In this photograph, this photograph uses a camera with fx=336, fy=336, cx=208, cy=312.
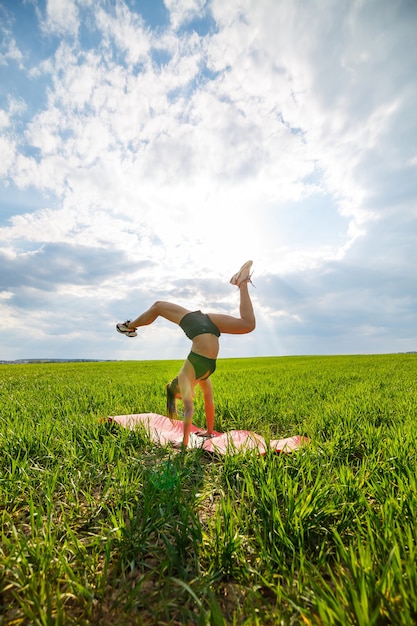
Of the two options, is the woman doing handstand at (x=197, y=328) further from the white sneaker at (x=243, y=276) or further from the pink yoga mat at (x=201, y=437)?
the pink yoga mat at (x=201, y=437)

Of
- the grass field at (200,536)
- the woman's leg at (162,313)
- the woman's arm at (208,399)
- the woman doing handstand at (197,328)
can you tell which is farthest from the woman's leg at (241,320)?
the grass field at (200,536)

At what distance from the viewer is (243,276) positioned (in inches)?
151

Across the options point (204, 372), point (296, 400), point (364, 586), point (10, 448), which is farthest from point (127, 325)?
point (296, 400)

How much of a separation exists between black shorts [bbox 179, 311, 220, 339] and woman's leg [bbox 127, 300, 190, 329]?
0.08 metres

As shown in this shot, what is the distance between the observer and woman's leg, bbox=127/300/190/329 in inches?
150

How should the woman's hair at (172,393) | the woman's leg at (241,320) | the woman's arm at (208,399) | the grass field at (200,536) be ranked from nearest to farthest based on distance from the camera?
the grass field at (200,536)
the woman's leg at (241,320)
the woman's hair at (172,393)
the woman's arm at (208,399)

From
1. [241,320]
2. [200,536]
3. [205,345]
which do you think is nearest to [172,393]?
[205,345]

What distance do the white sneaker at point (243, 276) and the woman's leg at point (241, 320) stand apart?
68 millimetres

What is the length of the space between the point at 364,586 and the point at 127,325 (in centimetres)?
315

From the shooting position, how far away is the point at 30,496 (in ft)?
8.47

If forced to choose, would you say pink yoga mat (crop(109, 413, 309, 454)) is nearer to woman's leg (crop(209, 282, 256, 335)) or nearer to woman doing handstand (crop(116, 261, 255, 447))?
woman doing handstand (crop(116, 261, 255, 447))

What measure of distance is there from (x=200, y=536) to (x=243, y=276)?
2.56 meters

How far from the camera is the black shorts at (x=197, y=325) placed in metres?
3.68

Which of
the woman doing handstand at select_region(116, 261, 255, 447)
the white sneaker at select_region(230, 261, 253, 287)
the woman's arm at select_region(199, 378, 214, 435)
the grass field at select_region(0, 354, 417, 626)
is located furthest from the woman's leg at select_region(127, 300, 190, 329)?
the grass field at select_region(0, 354, 417, 626)
